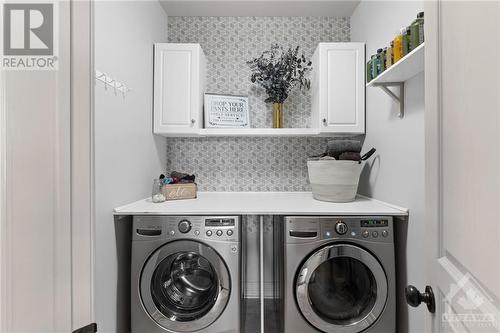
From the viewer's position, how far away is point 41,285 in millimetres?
567

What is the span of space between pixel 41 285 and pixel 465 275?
35.2 inches

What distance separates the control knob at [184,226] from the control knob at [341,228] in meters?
0.90

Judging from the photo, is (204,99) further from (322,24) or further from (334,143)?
(322,24)

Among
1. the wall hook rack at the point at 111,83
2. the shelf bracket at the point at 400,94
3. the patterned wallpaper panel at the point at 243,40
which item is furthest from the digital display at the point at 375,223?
the wall hook rack at the point at 111,83

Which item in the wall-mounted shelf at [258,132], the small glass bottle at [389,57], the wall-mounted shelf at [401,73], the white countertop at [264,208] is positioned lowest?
the white countertop at [264,208]

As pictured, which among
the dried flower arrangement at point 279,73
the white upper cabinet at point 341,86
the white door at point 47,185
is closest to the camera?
the white door at point 47,185

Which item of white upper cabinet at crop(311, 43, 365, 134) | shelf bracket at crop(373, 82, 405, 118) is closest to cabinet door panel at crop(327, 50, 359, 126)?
white upper cabinet at crop(311, 43, 365, 134)

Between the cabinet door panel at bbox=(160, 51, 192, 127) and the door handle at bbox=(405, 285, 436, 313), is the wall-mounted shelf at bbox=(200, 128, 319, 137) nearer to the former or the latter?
the cabinet door panel at bbox=(160, 51, 192, 127)

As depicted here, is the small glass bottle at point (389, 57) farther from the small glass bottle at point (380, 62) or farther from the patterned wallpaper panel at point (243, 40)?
the patterned wallpaper panel at point (243, 40)

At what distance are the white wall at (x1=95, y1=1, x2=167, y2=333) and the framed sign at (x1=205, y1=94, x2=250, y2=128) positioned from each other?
0.49 metres

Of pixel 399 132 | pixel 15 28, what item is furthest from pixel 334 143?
pixel 15 28

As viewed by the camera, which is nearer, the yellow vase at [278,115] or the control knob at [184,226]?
the control knob at [184,226]

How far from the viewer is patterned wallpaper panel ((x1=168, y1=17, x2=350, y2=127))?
248 centimetres

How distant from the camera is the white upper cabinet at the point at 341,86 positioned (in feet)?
6.94
